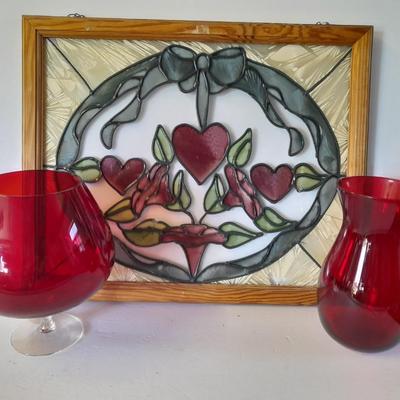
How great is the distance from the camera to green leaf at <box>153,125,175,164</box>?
66 cm

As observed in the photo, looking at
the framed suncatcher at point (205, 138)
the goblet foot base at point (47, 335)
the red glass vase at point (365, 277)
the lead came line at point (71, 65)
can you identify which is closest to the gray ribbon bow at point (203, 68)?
the framed suncatcher at point (205, 138)

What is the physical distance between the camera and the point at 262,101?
65cm

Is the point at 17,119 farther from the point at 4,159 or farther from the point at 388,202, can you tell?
the point at 388,202

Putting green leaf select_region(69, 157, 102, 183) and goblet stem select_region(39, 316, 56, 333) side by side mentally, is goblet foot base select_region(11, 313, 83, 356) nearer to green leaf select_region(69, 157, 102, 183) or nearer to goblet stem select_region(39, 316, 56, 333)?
goblet stem select_region(39, 316, 56, 333)

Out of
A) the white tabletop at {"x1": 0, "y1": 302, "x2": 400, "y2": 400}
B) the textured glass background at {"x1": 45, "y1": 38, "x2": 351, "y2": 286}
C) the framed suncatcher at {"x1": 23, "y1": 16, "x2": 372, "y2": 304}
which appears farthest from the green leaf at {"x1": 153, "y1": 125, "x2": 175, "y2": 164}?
the white tabletop at {"x1": 0, "y1": 302, "x2": 400, "y2": 400}

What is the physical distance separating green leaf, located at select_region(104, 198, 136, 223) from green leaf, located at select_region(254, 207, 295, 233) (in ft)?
0.59

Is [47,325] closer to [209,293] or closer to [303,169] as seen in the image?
[209,293]

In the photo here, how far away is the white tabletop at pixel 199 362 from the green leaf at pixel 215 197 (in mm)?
142

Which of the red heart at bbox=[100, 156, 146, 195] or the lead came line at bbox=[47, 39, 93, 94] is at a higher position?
the lead came line at bbox=[47, 39, 93, 94]

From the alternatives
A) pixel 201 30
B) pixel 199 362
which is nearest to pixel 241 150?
pixel 201 30

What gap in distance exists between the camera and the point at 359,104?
2.13ft

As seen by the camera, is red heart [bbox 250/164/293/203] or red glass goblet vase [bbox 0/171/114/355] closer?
red glass goblet vase [bbox 0/171/114/355]

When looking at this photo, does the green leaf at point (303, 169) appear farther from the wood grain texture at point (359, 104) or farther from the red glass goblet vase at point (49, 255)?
the red glass goblet vase at point (49, 255)

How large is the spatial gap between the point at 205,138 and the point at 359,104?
213mm
